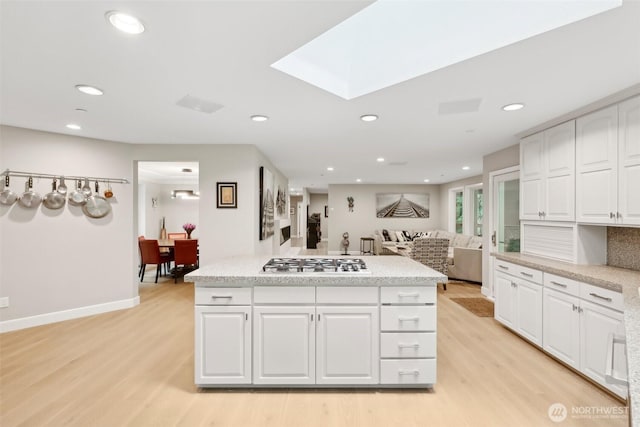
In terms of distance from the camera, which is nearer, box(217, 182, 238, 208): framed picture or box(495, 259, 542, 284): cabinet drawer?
box(495, 259, 542, 284): cabinet drawer

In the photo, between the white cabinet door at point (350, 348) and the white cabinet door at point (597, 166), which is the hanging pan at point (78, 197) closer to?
the white cabinet door at point (350, 348)

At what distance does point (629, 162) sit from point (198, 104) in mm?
3577

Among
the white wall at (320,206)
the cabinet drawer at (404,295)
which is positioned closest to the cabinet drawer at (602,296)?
the cabinet drawer at (404,295)

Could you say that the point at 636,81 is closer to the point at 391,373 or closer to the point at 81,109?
the point at 391,373

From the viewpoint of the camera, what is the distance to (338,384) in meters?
2.20

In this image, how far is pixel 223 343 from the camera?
2193 millimetres

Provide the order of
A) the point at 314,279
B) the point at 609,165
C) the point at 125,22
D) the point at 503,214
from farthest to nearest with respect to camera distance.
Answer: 1. the point at 503,214
2. the point at 609,165
3. the point at 314,279
4. the point at 125,22

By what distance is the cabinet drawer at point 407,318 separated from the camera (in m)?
2.20

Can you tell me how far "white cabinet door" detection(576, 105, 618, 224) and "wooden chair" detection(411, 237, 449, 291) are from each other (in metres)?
2.80

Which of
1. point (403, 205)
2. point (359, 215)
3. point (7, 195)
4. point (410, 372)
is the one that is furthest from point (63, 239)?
point (403, 205)

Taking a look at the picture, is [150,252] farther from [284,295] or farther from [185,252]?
[284,295]

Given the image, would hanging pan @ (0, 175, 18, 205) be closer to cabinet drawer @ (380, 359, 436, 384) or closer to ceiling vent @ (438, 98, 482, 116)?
cabinet drawer @ (380, 359, 436, 384)

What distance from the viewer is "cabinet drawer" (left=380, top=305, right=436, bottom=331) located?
7.21ft

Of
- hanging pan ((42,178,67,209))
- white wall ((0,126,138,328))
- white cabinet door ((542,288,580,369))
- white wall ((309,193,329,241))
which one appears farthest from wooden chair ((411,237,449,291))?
white wall ((309,193,329,241))
